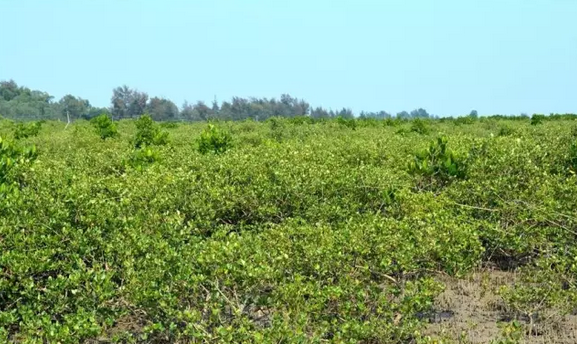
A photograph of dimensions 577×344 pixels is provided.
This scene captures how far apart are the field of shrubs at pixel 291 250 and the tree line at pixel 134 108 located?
Answer: 8908 cm

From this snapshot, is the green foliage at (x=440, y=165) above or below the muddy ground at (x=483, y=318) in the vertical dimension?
above

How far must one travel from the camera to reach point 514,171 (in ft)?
31.8

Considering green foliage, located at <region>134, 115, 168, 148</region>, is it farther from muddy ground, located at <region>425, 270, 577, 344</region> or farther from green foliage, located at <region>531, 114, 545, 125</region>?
green foliage, located at <region>531, 114, 545, 125</region>

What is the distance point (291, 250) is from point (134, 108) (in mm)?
100813

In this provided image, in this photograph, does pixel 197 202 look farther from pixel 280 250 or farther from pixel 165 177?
pixel 280 250

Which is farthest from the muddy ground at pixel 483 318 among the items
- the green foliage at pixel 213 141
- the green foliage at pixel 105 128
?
the green foliage at pixel 105 128

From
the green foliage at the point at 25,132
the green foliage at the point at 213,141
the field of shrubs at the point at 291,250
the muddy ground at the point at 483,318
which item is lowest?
the muddy ground at the point at 483,318

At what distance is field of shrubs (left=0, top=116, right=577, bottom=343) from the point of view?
19.2ft

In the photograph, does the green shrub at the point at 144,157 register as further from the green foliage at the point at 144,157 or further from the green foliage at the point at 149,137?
the green foliage at the point at 149,137

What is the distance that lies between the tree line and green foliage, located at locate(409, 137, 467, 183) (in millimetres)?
88046

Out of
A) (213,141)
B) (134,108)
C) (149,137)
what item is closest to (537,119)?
(149,137)

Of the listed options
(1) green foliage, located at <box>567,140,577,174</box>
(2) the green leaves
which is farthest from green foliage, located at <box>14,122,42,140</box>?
(1) green foliage, located at <box>567,140,577,174</box>

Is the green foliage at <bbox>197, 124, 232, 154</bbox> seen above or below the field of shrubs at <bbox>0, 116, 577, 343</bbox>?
above

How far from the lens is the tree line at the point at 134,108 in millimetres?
104887
